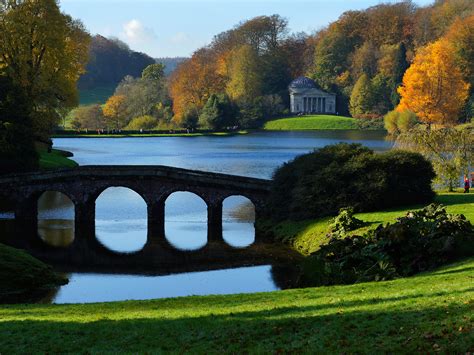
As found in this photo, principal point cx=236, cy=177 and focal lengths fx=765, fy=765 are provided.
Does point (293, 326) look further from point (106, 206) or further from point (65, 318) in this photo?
point (106, 206)

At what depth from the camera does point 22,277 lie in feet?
111

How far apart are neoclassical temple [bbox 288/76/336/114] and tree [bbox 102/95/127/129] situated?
46058mm

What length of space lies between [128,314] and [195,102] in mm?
155420

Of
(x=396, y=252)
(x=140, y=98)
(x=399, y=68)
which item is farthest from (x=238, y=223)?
(x=399, y=68)

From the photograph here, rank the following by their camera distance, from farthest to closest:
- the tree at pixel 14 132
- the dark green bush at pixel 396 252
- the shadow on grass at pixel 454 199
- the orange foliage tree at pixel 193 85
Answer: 1. the orange foliage tree at pixel 193 85
2. the tree at pixel 14 132
3. the shadow on grass at pixel 454 199
4. the dark green bush at pixel 396 252

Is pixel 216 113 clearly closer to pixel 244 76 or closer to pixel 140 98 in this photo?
pixel 244 76

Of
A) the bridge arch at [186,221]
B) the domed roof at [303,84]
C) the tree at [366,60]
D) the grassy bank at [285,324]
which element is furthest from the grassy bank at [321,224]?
the domed roof at [303,84]

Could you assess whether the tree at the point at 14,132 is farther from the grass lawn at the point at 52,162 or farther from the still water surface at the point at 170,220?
the grass lawn at the point at 52,162

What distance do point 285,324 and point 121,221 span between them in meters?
38.9

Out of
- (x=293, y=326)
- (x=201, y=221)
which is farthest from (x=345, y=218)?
(x=293, y=326)

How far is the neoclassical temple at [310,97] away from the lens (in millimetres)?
190625

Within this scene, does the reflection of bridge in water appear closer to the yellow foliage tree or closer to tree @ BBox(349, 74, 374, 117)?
the yellow foliage tree

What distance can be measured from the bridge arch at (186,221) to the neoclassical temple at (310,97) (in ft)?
409

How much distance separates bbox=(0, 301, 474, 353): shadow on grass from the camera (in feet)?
51.9
